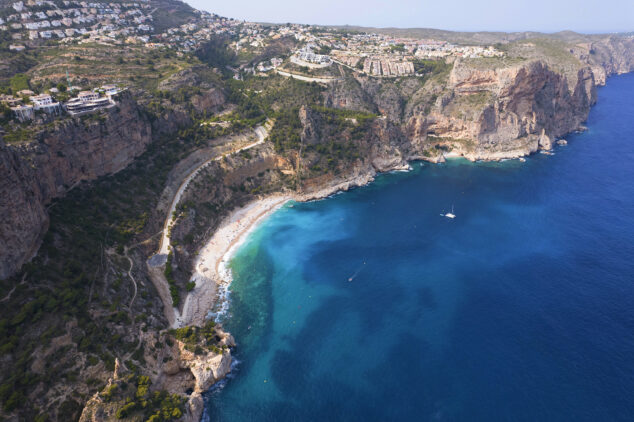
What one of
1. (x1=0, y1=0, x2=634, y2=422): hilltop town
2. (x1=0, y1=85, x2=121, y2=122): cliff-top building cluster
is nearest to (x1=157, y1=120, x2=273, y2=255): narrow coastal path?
(x1=0, y1=0, x2=634, y2=422): hilltop town

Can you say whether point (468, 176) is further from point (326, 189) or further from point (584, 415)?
point (584, 415)

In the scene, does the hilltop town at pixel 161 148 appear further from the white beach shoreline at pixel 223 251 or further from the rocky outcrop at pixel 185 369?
the white beach shoreline at pixel 223 251

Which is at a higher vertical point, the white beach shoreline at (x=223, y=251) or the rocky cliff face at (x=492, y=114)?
the rocky cliff face at (x=492, y=114)

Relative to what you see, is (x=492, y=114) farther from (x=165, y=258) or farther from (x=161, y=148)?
(x=165, y=258)

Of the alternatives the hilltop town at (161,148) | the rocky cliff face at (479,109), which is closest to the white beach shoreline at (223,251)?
the hilltop town at (161,148)

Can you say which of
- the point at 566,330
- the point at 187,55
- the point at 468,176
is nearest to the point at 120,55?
the point at 187,55

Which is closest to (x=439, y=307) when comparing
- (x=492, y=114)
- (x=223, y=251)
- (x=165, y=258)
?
(x=223, y=251)

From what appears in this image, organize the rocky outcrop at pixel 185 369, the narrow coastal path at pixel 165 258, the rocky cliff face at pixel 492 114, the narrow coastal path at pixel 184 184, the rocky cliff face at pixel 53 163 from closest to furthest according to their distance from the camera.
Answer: the rocky outcrop at pixel 185 369 → the rocky cliff face at pixel 53 163 → the narrow coastal path at pixel 165 258 → the narrow coastal path at pixel 184 184 → the rocky cliff face at pixel 492 114
